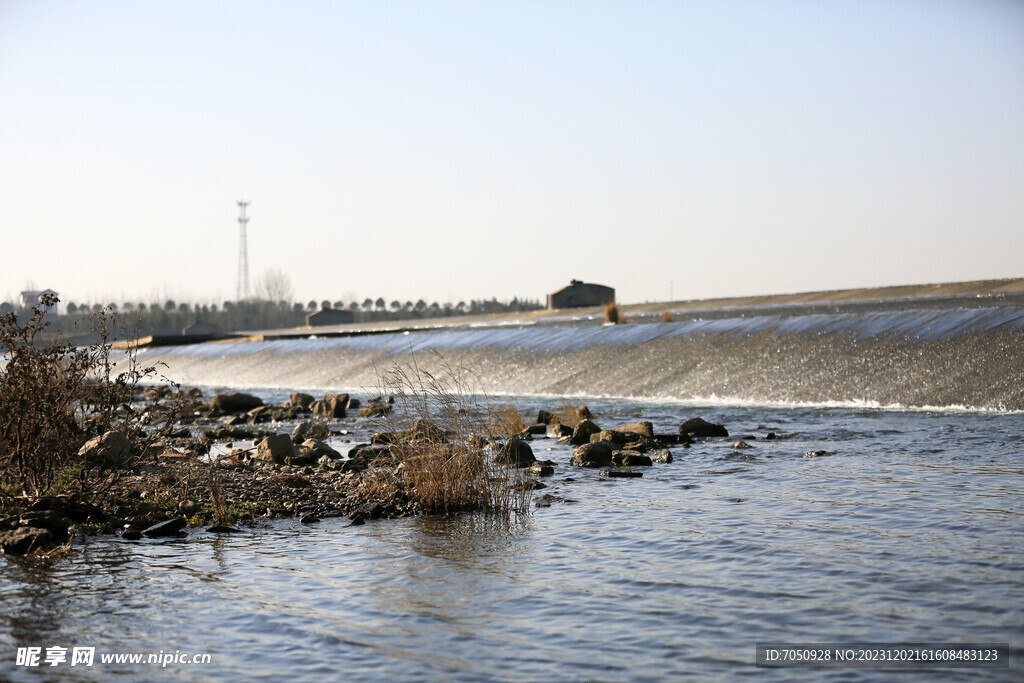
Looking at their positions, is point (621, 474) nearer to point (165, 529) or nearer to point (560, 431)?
point (560, 431)

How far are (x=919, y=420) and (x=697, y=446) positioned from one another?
17.5 ft

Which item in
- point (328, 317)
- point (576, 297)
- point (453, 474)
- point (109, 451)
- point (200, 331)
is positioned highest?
point (576, 297)

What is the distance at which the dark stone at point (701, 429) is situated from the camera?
18.8 m

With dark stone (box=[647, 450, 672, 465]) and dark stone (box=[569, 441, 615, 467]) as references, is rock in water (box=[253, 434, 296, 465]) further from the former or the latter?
dark stone (box=[647, 450, 672, 465])

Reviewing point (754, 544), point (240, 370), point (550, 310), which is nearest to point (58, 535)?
point (754, 544)

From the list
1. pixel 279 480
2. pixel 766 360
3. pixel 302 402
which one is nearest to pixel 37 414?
pixel 279 480

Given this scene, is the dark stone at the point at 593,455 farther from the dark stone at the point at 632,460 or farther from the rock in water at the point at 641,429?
the rock in water at the point at 641,429

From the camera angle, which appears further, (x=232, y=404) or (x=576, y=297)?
(x=576, y=297)

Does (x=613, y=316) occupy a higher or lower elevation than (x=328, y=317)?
lower

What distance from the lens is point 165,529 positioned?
1080 centimetres

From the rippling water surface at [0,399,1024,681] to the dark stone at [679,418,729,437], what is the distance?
5.88 meters

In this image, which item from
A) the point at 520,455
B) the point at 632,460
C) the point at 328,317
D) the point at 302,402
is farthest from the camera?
the point at 328,317

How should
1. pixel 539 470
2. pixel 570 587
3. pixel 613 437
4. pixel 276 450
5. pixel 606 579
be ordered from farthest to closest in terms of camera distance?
pixel 613 437 < pixel 276 450 < pixel 539 470 < pixel 606 579 < pixel 570 587

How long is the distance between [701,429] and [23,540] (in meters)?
12.5
